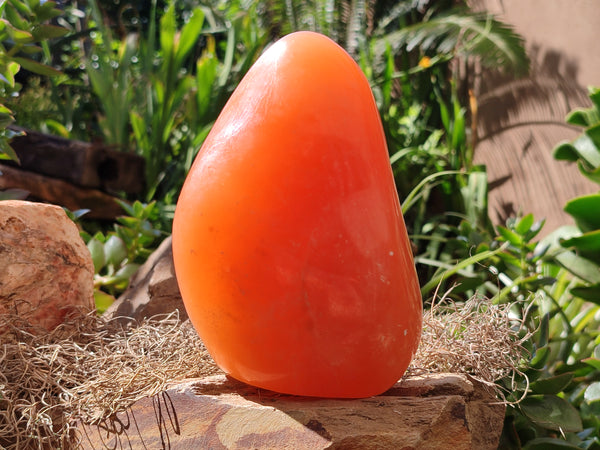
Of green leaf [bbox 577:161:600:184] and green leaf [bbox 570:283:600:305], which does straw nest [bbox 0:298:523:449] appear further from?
green leaf [bbox 577:161:600:184]

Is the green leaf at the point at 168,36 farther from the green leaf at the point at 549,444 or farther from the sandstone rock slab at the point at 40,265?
the green leaf at the point at 549,444

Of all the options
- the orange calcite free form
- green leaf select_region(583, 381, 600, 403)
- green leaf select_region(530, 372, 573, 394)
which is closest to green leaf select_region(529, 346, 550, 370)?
green leaf select_region(530, 372, 573, 394)

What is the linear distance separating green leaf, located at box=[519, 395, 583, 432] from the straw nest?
0.19 feet

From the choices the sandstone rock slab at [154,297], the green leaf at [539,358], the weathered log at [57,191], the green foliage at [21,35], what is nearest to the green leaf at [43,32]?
the green foliage at [21,35]

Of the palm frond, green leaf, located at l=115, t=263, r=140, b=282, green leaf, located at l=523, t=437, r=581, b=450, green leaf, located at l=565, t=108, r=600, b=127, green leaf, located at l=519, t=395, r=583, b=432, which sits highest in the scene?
the palm frond

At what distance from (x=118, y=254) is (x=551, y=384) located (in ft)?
3.09

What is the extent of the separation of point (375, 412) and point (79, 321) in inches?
20.2

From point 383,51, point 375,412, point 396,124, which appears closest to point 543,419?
point 375,412

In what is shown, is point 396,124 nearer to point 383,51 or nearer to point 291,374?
point 383,51

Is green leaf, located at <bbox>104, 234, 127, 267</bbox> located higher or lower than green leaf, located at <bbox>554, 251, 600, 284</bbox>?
higher

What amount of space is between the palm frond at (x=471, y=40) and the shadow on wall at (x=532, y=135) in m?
0.09

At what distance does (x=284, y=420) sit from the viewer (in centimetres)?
62

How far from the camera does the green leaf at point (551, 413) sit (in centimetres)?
83

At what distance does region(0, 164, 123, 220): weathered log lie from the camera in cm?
179
